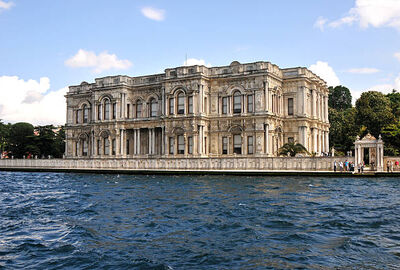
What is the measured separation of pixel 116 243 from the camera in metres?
10.0

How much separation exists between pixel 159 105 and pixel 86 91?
10.2 m

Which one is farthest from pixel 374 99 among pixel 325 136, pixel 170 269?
pixel 170 269

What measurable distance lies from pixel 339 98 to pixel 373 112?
29.8m

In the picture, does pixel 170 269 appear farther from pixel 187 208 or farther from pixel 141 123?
pixel 141 123

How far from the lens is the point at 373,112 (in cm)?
3997

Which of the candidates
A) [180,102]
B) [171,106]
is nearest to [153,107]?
[171,106]

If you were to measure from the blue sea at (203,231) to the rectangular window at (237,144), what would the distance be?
20.3 m

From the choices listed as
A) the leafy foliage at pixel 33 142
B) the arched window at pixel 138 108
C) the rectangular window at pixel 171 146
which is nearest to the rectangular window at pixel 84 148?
the arched window at pixel 138 108

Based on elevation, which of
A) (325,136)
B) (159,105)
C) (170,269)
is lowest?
(170,269)

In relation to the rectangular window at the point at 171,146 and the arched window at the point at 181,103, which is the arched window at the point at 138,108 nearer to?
the rectangular window at the point at 171,146

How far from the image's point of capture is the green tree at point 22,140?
5519 cm

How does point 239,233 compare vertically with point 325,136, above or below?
below

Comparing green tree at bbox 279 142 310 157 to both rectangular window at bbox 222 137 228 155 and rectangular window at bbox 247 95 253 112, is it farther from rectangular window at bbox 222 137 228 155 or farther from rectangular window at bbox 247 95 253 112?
rectangular window at bbox 222 137 228 155

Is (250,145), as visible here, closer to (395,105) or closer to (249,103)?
(249,103)
